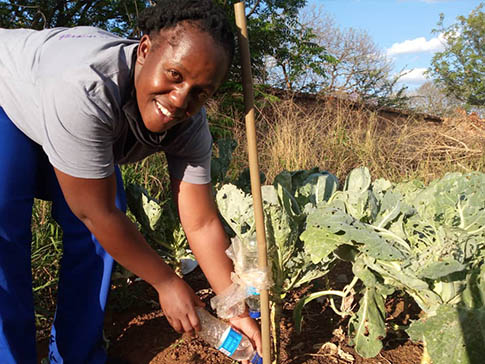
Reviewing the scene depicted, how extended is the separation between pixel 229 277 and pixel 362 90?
40.8 feet

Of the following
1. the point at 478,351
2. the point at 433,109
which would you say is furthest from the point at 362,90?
Result: the point at 478,351

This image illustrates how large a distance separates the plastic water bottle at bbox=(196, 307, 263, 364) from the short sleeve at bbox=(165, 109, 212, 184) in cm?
56

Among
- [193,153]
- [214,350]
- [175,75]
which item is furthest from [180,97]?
[214,350]

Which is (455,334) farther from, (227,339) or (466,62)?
(466,62)

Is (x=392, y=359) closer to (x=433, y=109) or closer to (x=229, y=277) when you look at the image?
(x=229, y=277)

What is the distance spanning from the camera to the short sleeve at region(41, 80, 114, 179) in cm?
108

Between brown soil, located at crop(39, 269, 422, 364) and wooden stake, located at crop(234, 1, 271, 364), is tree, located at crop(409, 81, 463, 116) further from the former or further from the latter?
wooden stake, located at crop(234, 1, 271, 364)

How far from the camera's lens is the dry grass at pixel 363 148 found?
4.66 metres

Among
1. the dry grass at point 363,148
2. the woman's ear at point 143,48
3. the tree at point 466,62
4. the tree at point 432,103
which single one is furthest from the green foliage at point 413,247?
the tree at point 466,62

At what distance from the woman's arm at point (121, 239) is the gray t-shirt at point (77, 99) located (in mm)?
54

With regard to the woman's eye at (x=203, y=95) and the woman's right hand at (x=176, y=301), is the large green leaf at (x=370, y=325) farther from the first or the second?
the woman's eye at (x=203, y=95)

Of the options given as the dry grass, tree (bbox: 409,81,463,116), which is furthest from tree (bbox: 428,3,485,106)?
the dry grass

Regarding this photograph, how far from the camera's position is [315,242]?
1.43 m

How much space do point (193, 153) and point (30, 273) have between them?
84 cm
